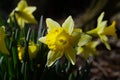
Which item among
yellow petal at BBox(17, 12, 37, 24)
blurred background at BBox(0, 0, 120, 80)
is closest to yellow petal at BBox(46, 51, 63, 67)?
yellow petal at BBox(17, 12, 37, 24)

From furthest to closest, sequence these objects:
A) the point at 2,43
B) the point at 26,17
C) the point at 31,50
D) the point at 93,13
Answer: the point at 93,13, the point at 26,17, the point at 31,50, the point at 2,43

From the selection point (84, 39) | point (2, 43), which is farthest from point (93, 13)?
point (2, 43)

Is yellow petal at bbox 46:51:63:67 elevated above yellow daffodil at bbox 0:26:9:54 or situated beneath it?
situated beneath

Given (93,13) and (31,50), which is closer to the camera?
(31,50)

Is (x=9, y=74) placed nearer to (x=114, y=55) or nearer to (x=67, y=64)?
(x=67, y=64)

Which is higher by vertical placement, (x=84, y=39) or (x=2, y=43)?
(x=2, y=43)

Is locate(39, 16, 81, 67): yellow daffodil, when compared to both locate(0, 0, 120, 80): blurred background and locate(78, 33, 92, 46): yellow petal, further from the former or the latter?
locate(0, 0, 120, 80): blurred background

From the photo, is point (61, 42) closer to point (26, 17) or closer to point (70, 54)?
point (70, 54)
